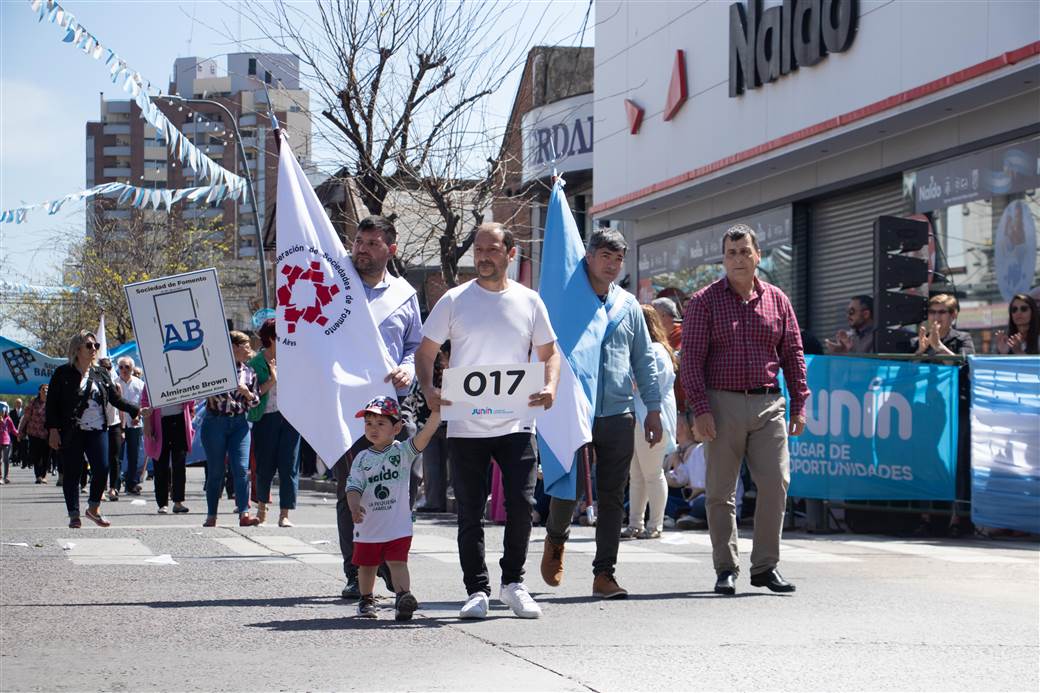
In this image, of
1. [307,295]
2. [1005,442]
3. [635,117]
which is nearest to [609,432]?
[307,295]

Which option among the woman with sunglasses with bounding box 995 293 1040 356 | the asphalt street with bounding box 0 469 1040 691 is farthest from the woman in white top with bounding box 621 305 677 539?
the woman with sunglasses with bounding box 995 293 1040 356

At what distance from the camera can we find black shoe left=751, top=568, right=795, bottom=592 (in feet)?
28.7

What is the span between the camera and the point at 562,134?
32.4m

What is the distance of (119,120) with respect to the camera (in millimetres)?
171375

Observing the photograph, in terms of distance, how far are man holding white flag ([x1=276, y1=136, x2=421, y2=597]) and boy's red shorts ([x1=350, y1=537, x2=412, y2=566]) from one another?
835 millimetres

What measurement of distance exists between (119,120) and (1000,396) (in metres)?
168

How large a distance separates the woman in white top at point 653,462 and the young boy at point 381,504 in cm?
536

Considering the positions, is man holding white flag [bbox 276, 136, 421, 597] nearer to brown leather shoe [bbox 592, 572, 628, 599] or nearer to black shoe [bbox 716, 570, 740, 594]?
brown leather shoe [bbox 592, 572, 628, 599]

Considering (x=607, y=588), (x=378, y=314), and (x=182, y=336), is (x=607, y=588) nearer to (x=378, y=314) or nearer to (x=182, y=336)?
(x=378, y=314)

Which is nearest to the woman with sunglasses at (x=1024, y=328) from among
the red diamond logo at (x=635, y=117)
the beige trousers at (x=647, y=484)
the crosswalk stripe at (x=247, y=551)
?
the beige trousers at (x=647, y=484)

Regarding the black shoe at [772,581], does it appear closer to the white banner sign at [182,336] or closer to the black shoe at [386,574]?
the black shoe at [386,574]

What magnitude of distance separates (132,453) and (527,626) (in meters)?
15.8

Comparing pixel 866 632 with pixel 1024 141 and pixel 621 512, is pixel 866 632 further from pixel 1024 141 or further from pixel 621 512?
pixel 1024 141

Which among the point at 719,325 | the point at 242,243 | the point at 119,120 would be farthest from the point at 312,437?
the point at 119,120
